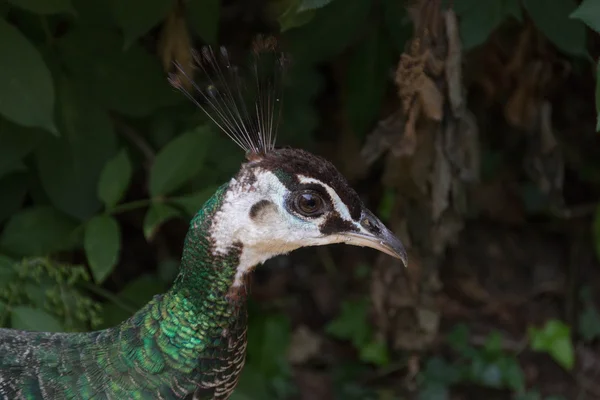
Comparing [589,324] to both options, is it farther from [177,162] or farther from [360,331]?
[177,162]

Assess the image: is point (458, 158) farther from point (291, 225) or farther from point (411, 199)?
point (291, 225)

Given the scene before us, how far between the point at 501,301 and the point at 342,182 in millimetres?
1537

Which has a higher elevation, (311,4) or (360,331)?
(311,4)

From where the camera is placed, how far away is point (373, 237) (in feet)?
3.73

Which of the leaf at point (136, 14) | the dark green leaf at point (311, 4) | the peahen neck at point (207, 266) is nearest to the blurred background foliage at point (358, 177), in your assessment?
the leaf at point (136, 14)

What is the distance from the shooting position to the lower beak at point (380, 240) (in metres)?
1.13

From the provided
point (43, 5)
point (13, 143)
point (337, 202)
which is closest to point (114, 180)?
point (13, 143)

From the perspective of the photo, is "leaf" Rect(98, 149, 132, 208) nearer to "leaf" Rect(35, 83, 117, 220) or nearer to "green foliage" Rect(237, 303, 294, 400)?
"leaf" Rect(35, 83, 117, 220)

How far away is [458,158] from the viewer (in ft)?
5.41

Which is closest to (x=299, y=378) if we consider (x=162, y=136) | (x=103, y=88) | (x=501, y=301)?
(x=501, y=301)

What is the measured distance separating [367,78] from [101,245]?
0.75 metres

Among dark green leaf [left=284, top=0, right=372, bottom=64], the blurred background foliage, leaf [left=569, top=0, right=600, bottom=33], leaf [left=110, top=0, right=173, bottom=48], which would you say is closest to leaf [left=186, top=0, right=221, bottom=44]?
the blurred background foliage

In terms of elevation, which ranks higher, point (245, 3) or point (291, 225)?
point (245, 3)

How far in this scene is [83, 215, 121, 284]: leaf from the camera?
142cm
